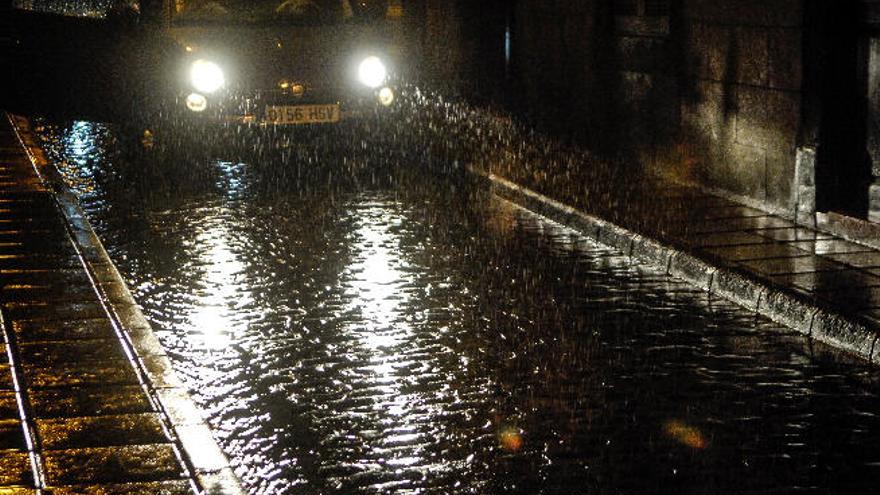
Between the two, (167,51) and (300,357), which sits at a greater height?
(167,51)

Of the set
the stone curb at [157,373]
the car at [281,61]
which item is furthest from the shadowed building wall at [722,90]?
the stone curb at [157,373]

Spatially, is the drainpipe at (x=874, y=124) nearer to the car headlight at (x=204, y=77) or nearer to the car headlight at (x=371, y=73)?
the car headlight at (x=371, y=73)

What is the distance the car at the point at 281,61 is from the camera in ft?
44.7

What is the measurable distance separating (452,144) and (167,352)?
325 inches

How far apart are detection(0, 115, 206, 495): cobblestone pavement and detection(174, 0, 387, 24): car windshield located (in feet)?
18.5

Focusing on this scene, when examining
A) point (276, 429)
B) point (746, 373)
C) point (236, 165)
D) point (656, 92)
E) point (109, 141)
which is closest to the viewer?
point (276, 429)

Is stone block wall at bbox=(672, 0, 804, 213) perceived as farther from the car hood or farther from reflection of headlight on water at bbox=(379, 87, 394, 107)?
the car hood

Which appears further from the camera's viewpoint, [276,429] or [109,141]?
[109,141]

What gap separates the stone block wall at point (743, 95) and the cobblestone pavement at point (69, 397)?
18.6 feet

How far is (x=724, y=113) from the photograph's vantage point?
11.8m

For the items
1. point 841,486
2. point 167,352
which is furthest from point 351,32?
point 841,486

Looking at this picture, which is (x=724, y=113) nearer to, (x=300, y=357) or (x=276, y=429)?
(x=300, y=357)

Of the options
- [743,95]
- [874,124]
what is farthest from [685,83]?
[874,124]

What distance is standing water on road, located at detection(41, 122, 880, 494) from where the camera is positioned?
5105mm
